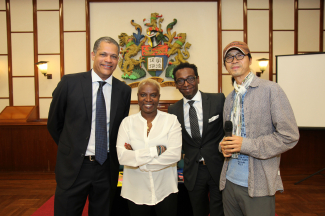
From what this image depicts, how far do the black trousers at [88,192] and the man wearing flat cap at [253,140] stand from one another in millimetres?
1007

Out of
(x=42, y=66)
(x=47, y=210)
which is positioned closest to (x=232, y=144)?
(x=47, y=210)

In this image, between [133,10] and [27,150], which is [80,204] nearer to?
[27,150]

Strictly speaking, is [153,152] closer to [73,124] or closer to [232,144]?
[232,144]

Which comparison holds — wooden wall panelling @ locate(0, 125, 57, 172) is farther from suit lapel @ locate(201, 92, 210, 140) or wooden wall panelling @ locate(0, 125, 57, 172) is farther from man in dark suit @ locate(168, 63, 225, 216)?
suit lapel @ locate(201, 92, 210, 140)

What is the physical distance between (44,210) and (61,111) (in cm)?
211

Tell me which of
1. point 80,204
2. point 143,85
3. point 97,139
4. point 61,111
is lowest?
point 80,204

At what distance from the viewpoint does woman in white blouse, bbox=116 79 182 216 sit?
1.63 m

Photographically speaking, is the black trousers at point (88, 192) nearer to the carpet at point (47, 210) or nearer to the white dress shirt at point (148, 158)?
the white dress shirt at point (148, 158)

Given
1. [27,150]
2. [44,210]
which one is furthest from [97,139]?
[27,150]

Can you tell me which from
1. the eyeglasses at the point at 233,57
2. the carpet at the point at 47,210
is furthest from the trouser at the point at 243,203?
the carpet at the point at 47,210

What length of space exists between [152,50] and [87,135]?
13.4 feet

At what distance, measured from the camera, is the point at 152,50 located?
541 centimetres

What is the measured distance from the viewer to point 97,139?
1748mm

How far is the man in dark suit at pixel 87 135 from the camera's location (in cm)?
171
